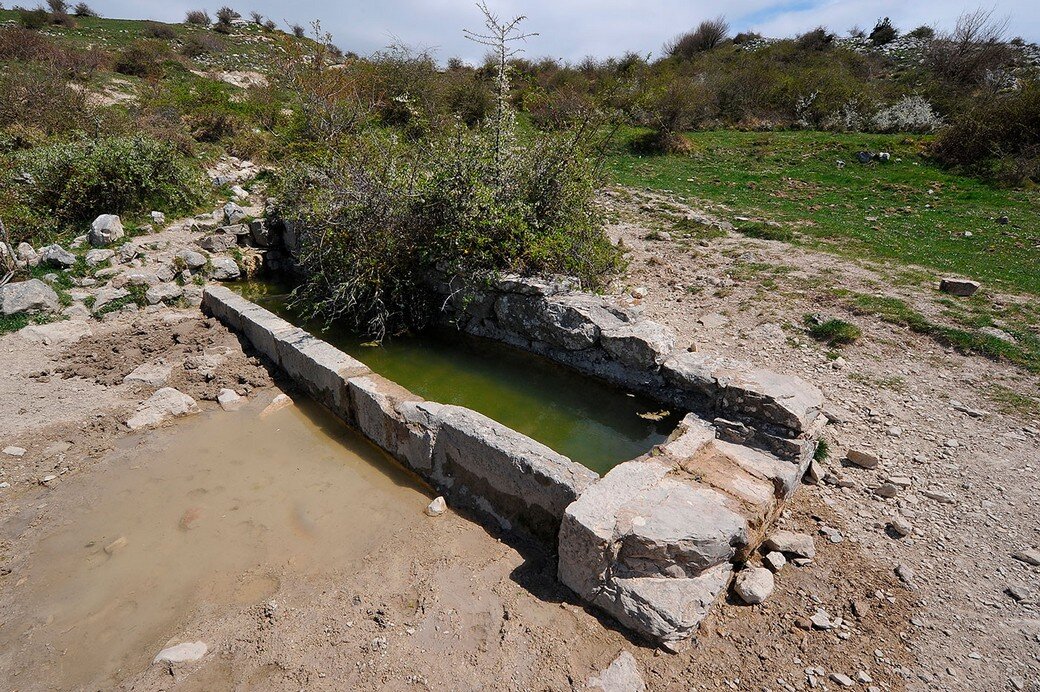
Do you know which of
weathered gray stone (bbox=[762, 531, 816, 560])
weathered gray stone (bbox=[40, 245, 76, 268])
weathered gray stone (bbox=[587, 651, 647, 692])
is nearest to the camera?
weathered gray stone (bbox=[587, 651, 647, 692])

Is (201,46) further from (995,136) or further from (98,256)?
(995,136)

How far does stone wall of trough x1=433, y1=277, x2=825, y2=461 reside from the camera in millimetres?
3646

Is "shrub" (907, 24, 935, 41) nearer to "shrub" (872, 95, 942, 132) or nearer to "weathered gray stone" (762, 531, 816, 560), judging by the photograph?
"shrub" (872, 95, 942, 132)

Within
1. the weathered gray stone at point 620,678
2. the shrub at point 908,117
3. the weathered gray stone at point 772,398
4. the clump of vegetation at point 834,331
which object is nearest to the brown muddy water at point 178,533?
the weathered gray stone at point 620,678

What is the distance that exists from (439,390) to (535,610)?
2.79m

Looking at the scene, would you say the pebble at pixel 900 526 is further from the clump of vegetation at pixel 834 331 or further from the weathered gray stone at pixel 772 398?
the clump of vegetation at pixel 834 331

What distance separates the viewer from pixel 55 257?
23.0 ft

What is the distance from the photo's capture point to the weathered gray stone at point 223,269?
784 centimetres

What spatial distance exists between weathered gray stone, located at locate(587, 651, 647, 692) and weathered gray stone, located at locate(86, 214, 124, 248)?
8.77 m

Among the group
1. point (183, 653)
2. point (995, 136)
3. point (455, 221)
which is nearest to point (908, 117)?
point (995, 136)

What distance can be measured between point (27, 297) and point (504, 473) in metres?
6.33

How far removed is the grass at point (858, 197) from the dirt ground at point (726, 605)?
3.82 metres

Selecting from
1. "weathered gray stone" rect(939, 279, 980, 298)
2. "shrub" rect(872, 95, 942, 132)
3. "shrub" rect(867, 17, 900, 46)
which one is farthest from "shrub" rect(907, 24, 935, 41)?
"weathered gray stone" rect(939, 279, 980, 298)

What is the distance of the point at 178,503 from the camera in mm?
3840
